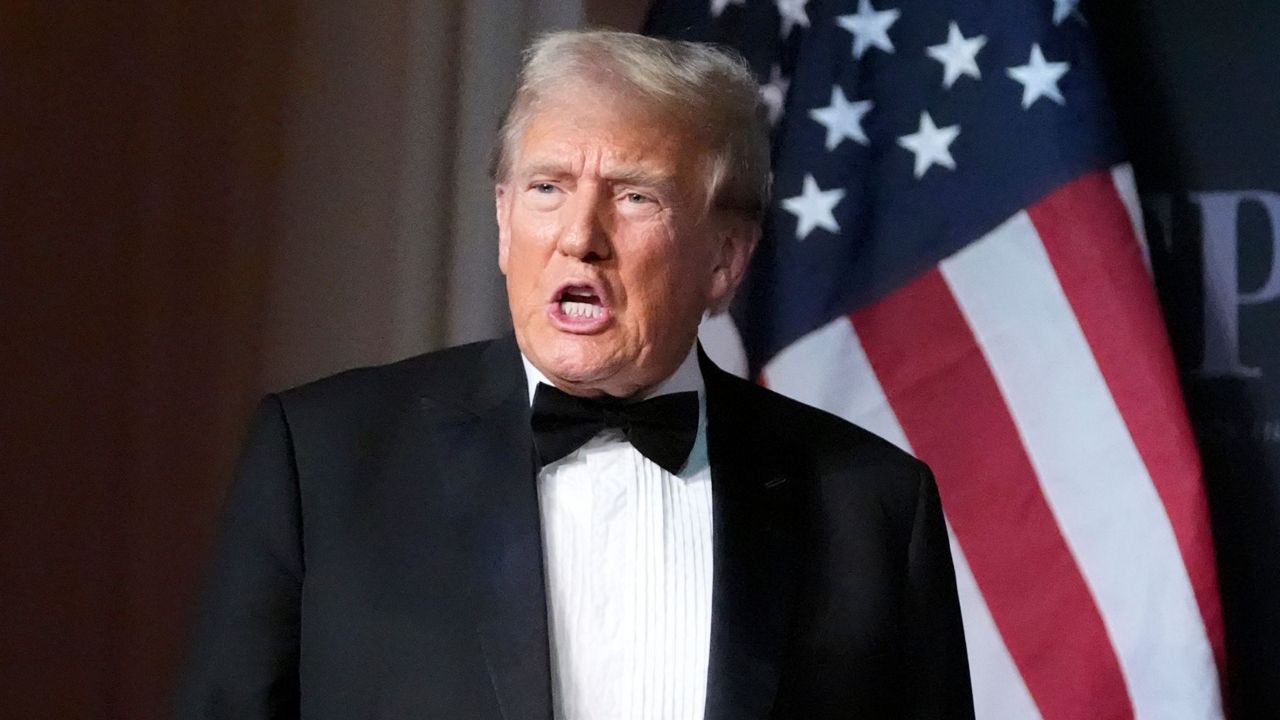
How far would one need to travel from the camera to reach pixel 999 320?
2.00 m

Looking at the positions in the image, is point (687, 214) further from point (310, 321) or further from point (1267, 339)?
point (1267, 339)

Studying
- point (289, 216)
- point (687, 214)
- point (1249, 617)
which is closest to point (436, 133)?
point (289, 216)

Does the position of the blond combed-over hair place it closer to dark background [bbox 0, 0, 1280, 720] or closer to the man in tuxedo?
the man in tuxedo

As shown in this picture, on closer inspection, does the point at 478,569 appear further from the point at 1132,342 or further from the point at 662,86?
the point at 1132,342

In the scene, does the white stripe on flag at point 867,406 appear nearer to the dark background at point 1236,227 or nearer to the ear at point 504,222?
the dark background at point 1236,227

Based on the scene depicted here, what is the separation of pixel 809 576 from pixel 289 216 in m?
0.89

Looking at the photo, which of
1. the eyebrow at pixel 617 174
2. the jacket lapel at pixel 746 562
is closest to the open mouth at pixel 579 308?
the eyebrow at pixel 617 174

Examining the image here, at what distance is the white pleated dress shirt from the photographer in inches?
47.6

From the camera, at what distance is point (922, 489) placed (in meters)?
1.41

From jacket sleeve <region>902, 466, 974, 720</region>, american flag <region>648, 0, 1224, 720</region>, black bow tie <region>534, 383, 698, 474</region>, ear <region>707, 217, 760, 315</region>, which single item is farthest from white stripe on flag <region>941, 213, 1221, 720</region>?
Answer: black bow tie <region>534, 383, 698, 474</region>

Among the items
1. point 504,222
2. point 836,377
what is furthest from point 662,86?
point 836,377

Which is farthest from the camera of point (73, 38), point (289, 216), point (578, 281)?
point (289, 216)

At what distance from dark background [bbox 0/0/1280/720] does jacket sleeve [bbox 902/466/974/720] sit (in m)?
0.88

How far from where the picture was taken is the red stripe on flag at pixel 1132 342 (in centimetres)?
190
